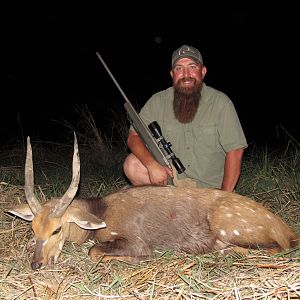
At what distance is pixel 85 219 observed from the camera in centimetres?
331

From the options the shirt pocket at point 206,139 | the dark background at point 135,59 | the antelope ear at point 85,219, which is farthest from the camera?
the dark background at point 135,59

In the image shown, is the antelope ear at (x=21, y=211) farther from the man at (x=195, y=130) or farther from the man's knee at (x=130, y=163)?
the man's knee at (x=130, y=163)

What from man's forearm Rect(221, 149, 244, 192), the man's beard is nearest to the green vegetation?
man's forearm Rect(221, 149, 244, 192)

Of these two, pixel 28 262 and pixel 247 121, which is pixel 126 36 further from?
pixel 28 262

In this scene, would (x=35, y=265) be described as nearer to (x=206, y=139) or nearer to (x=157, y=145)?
(x=157, y=145)

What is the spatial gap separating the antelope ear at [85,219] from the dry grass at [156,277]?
0.22 metres

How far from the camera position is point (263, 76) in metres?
18.7

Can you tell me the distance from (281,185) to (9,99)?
444 inches

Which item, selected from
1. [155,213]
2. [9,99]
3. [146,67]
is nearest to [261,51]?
[146,67]

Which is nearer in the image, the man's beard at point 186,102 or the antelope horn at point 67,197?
the antelope horn at point 67,197

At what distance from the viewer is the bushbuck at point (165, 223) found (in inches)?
132

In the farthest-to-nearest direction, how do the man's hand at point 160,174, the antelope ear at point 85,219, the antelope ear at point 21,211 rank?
the man's hand at point 160,174
the antelope ear at point 21,211
the antelope ear at point 85,219

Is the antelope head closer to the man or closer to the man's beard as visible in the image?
the man

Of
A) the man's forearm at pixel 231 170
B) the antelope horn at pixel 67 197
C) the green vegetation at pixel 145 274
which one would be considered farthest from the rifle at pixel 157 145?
the antelope horn at pixel 67 197
